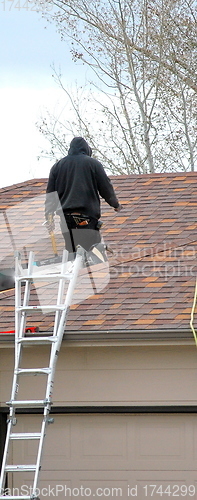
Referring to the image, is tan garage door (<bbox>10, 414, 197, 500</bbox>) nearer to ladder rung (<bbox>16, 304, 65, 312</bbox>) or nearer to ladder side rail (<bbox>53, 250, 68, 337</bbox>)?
ladder side rail (<bbox>53, 250, 68, 337</bbox>)

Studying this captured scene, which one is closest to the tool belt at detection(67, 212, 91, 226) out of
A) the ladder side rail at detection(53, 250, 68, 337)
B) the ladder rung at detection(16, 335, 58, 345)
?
the ladder side rail at detection(53, 250, 68, 337)

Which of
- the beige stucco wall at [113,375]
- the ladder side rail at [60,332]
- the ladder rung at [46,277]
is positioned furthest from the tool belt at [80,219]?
the beige stucco wall at [113,375]

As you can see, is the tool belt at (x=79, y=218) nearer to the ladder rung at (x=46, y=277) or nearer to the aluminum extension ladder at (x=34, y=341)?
the aluminum extension ladder at (x=34, y=341)

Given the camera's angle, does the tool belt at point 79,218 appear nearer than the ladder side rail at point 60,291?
No

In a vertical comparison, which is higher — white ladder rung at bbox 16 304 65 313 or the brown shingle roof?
the brown shingle roof

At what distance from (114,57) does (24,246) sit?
42.5 feet

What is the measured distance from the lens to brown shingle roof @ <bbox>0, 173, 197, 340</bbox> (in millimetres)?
7125

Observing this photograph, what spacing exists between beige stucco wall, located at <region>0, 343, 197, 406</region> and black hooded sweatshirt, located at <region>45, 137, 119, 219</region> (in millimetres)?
1590

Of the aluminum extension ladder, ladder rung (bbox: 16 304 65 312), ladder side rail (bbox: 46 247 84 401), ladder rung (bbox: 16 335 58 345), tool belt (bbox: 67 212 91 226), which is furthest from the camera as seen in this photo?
tool belt (bbox: 67 212 91 226)

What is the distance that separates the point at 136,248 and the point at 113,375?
7.14ft

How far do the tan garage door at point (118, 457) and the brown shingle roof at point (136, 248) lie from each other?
103cm

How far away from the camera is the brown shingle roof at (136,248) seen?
23.4 ft

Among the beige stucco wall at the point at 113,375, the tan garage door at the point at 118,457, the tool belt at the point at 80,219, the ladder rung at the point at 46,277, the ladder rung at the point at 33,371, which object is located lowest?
the tan garage door at the point at 118,457

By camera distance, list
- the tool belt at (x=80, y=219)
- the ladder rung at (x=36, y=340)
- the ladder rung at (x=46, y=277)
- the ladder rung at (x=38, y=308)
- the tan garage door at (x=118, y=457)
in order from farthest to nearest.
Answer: the tool belt at (x=80, y=219), the tan garage door at (x=118, y=457), the ladder rung at (x=46, y=277), the ladder rung at (x=38, y=308), the ladder rung at (x=36, y=340)
